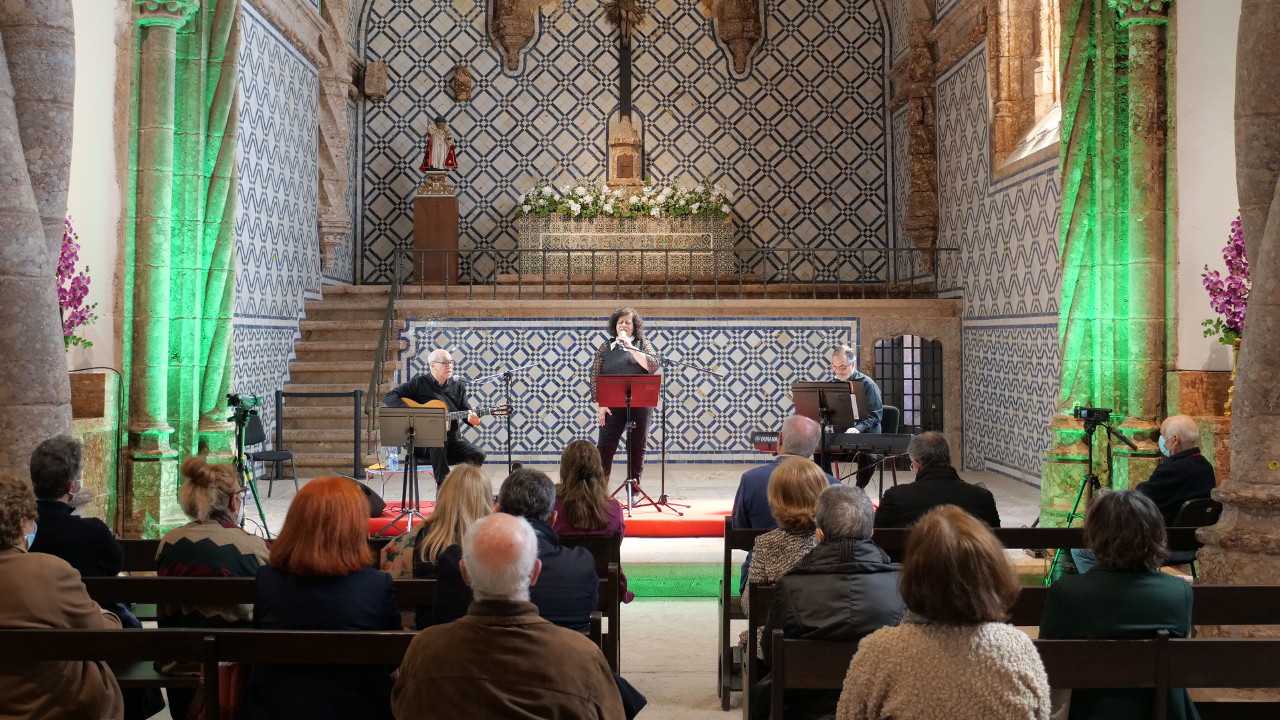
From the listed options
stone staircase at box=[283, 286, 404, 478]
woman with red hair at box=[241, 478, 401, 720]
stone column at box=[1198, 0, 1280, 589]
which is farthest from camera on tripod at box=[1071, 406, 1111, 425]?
stone staircase at box=[283, 286, 404, 478]

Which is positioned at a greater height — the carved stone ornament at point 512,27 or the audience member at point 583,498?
the carved stone ornament at point 512,27

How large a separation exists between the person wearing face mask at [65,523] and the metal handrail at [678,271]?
8451 mm

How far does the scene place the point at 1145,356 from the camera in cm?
794

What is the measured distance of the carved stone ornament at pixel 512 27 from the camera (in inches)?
645

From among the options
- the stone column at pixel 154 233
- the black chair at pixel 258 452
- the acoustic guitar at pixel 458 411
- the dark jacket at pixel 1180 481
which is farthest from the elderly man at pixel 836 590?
the black chair at pixel 258 452

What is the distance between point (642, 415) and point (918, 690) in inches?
256

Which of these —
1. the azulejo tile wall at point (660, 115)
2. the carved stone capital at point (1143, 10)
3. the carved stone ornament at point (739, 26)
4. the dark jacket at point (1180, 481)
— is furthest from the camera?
the azulejo tile wall at point (660, 115)

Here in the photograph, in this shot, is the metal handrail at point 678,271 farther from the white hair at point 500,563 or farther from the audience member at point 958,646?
the audience member at point 958,646

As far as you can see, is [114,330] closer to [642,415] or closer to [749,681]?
[642,415]

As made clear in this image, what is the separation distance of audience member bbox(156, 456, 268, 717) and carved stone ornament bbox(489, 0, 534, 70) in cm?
1308

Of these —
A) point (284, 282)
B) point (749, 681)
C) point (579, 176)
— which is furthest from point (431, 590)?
point (579, 176)

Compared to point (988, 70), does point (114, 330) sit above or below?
below

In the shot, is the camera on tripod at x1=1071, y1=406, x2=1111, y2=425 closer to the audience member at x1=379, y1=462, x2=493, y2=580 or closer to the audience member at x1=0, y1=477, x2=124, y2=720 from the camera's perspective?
the audience member at x1=379, y1=462, x2=493, y2=580

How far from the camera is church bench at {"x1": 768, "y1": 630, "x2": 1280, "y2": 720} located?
10.1 ft
